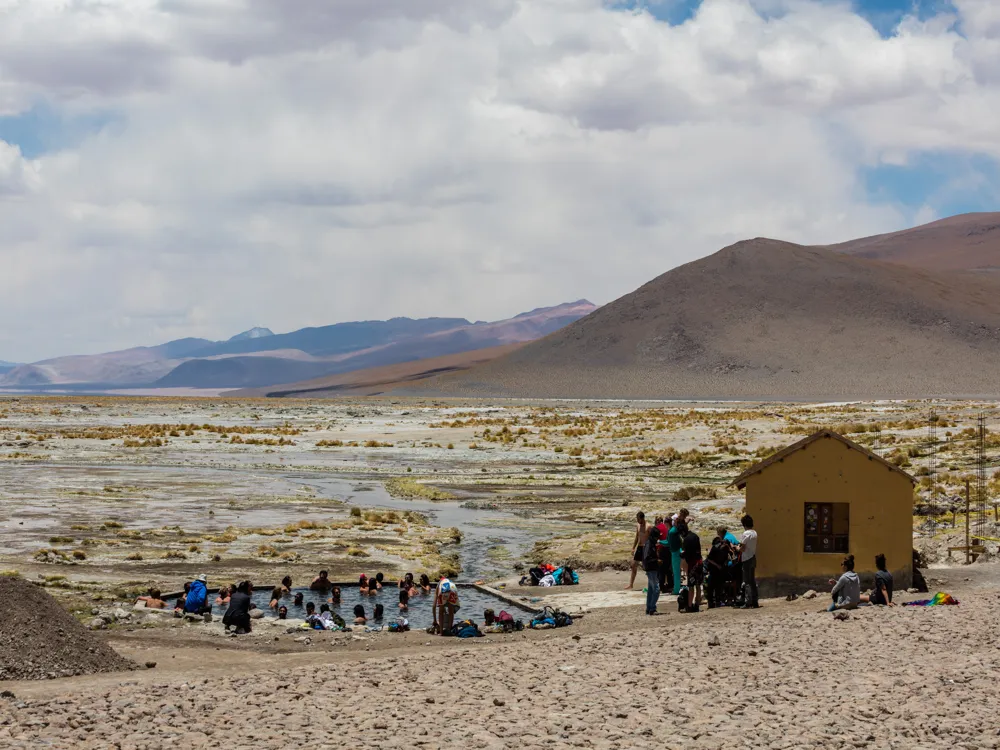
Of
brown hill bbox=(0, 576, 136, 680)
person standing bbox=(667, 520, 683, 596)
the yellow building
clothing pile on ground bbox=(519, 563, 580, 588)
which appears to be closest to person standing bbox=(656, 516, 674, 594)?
person standing bbox=(667, 520, 683, 596)

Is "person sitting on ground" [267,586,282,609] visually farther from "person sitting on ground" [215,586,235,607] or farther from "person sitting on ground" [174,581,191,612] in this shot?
"person sitting on ground" [174,581,191,612]

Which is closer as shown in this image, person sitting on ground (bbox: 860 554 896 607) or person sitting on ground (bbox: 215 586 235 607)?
person sitting on ground (bbox: 860 554 896 607)

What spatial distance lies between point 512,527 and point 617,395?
127 meters

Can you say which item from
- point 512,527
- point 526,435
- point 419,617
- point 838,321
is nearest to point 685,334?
point 838,321

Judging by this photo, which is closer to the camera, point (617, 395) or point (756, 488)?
point (756, 488)

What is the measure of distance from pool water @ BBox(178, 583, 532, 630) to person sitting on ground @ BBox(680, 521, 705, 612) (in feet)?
9.36

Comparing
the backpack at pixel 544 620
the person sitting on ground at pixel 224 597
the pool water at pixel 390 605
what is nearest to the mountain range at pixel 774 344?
the pool water at pixel 390 605

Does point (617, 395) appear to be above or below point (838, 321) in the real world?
below

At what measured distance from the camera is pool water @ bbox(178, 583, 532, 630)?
67.0 ft

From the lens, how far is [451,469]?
5191 centimetres

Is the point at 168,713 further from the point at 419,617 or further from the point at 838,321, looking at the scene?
the point at 838,321

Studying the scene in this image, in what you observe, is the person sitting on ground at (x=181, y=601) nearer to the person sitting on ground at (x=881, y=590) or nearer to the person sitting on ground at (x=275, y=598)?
the person sitting on ground at (x=275, y=598)

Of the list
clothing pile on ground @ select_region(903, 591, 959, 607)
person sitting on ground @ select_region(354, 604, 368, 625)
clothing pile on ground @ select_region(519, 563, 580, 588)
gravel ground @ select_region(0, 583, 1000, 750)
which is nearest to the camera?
gravel ground @ select_region(0, 583, 1000, 750)

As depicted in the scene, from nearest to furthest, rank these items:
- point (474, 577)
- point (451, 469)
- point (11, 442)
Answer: point (474, 577) → point (451, 469) → point (11, 442)
